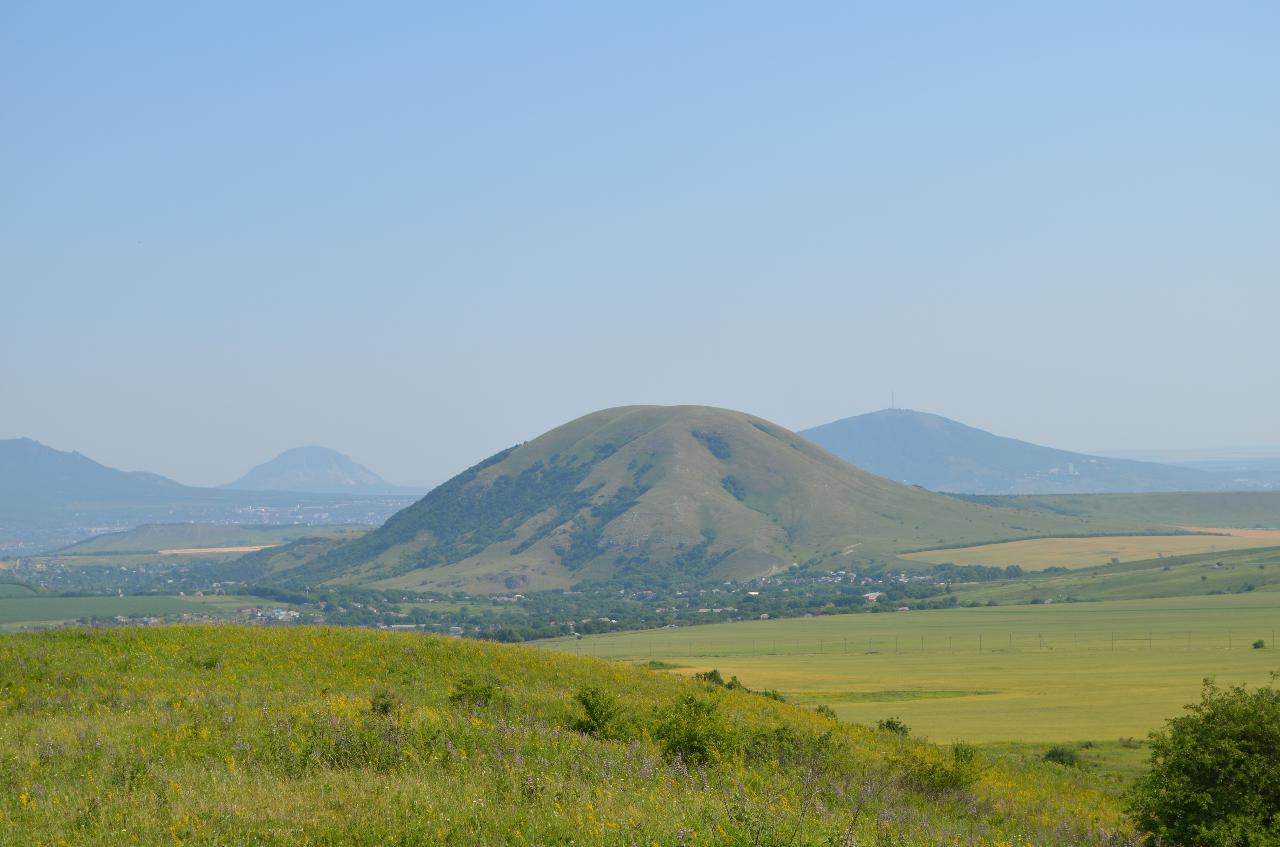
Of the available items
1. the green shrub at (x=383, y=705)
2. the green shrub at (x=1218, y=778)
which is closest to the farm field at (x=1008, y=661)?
the green shrub at (x=1218, y=778)

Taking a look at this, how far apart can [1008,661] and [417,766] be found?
119784 mm

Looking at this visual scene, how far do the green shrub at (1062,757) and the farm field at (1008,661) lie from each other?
6.13 m

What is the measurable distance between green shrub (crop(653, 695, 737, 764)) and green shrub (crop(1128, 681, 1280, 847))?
7399 mm

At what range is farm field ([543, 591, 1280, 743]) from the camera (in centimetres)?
7250

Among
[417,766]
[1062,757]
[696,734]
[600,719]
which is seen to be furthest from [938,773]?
[1062,757]

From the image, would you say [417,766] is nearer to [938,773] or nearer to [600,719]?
[600,719]

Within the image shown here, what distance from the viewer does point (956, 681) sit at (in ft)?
341

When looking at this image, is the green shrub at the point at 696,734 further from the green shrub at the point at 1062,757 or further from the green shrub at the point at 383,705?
the green shrub at the point at 1062,757

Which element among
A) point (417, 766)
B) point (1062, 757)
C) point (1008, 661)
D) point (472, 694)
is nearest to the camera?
point (417, 766)

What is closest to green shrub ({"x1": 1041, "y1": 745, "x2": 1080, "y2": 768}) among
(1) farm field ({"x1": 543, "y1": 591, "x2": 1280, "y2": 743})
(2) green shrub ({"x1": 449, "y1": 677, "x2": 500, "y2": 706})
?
(1) farm field ({"x1": 543, "y1": 591, "x2": 1280, "y2": 743})

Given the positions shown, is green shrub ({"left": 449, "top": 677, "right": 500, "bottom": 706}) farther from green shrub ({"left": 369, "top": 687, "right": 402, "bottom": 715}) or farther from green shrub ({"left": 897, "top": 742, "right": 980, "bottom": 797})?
green shrub ({"left": 897, "top": 742, "right": 980, "bottom": 797})

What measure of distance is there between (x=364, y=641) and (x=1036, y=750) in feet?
111

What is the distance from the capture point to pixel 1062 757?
49188 millimetres

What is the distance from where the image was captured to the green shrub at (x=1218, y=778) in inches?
727
